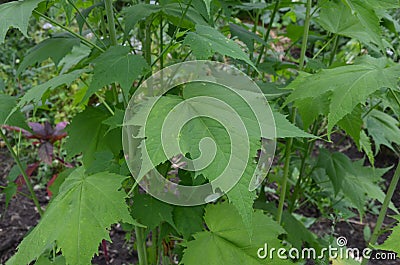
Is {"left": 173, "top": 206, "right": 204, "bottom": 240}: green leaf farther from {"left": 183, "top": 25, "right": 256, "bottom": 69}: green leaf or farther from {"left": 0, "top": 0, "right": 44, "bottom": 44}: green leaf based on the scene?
{"left": 0, "top": 0, "right": 44, "bottom": 44}: green leaf

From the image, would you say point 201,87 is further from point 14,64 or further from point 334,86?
point 14,64

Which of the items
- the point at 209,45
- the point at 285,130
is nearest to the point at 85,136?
the point at 209,45

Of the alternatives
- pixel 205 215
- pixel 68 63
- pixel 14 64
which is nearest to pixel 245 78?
pixel 205 215

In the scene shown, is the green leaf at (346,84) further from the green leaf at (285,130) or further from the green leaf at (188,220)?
the green leaf at (188,220)

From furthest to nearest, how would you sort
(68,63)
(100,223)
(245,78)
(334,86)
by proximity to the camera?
1. (68,63)
2. (245,78)
3. (334,86)
4. (100,223)

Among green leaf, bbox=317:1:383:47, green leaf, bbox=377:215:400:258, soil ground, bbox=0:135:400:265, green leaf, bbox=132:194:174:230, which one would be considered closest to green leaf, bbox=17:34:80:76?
green leaf, bbox=132:194:174:230

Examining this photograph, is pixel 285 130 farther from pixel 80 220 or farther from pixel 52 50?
pixel 52 50

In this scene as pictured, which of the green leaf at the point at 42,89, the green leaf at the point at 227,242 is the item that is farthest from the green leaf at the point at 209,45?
the green leaf at the point at 227,242
